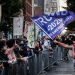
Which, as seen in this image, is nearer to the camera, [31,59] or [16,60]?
[16,60]

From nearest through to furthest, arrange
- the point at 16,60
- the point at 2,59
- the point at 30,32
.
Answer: the point at 2,59 < the point at 16,60 < the point at 30,32

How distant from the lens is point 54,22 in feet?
46.8

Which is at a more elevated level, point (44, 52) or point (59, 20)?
point (59, 20)

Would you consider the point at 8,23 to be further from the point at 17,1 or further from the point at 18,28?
the point at 18,28

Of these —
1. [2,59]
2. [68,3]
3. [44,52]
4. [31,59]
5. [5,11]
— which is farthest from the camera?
[68,3]

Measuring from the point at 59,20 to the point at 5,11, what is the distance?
83.1 feet

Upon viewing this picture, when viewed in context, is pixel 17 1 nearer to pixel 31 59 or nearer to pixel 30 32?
pixel 30 32

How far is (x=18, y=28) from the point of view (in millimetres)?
18094

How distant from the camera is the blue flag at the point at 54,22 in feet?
44.7

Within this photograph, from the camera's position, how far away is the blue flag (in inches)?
537

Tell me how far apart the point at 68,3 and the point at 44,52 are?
30.8 metres

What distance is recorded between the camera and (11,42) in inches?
542

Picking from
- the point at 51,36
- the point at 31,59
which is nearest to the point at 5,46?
the point at 51,36

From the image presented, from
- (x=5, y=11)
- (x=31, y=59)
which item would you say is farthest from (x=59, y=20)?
(x=5, y=11)
